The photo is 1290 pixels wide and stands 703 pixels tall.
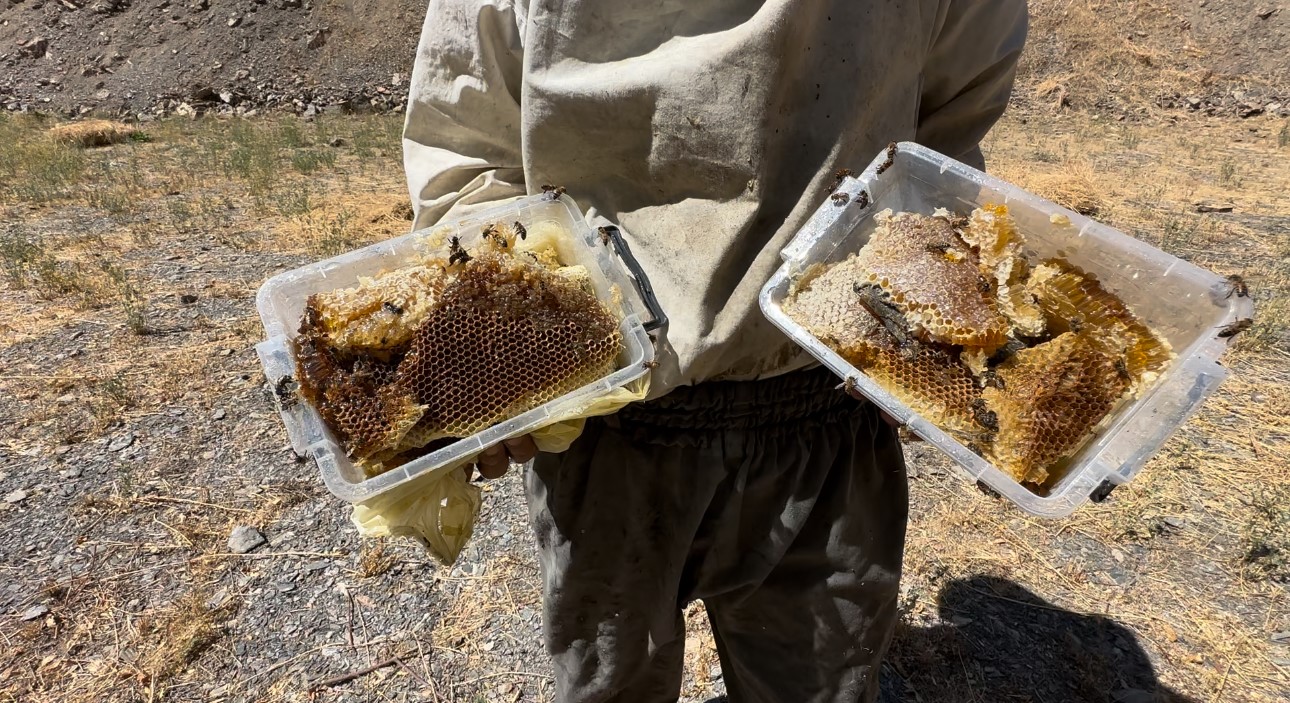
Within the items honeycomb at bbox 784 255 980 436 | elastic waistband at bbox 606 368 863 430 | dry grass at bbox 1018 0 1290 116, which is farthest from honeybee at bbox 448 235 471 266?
dry grass at bbox 1018 0 1290 116

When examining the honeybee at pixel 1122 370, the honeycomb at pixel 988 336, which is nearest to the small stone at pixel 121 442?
the honeycomb at pixel 988 336

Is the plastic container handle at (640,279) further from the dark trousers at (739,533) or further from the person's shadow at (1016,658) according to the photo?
the person's shadow at (1016,658)

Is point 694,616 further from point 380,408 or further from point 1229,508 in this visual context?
point 1229,508

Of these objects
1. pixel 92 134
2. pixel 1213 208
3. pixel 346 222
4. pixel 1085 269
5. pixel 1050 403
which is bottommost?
pixel 92 134

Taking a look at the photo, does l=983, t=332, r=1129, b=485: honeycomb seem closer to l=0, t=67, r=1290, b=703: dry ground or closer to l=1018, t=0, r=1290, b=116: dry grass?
l=0, t=67, r=1290, b=703: dry ground

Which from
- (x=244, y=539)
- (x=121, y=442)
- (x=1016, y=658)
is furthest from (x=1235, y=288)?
(x=121, y=442)

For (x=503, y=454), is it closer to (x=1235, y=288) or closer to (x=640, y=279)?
(x=640, y=279)
